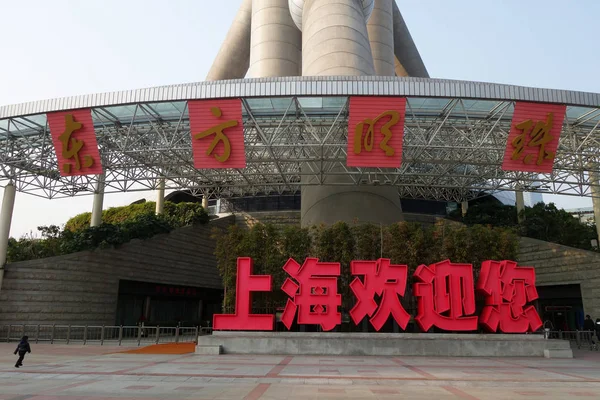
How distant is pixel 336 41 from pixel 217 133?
1645cm

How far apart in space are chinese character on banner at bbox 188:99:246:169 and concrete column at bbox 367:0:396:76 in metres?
25.7

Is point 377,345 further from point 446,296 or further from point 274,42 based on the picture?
point 274,42

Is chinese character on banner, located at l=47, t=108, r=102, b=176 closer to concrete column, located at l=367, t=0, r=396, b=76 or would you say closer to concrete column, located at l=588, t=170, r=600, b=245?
concrete column, located at l=588, t=170, r=600, b=245

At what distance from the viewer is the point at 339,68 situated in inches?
1174

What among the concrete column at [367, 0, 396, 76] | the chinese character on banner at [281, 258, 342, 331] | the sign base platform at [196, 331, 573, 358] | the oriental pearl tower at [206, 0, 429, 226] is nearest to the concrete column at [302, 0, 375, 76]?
the oriental pearl tower at [206, 0, 429, 226]

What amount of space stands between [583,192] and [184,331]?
22777 mm

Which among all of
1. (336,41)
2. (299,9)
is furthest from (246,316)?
(299,9)

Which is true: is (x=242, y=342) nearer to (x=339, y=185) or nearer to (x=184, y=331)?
(x=184, y=331)

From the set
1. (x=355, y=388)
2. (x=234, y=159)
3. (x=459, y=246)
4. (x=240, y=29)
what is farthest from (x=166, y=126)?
(x=240, y=29)

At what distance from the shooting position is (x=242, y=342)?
51.5 feet

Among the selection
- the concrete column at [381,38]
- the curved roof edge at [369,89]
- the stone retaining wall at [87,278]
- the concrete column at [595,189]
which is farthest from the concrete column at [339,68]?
the concrete column at [595,189]

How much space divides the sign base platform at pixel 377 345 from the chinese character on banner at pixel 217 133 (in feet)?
22.2

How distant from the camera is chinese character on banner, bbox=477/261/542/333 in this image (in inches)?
636

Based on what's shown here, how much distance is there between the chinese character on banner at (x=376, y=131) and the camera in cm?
1794
